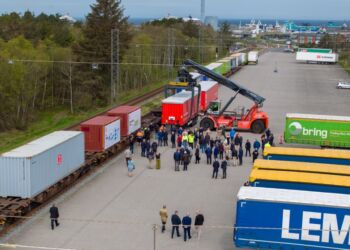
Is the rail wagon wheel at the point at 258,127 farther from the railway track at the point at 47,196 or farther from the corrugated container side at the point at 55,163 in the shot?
the corrugated container side at the point at 55,163

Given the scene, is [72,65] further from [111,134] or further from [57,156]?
[57,156]

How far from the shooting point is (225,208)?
20.2 m

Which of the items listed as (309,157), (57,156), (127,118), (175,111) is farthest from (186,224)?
(175,111)

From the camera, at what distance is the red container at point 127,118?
2958 cm

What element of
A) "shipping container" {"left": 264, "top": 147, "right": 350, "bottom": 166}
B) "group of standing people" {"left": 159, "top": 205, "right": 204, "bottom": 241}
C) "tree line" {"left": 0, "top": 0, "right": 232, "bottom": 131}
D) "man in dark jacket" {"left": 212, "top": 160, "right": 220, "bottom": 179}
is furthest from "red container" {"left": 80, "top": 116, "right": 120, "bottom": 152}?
"tree line" {"left": 0, "top": 0, "right": 232, "bottom": 131}

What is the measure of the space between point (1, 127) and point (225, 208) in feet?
104

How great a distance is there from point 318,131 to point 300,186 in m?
13.1

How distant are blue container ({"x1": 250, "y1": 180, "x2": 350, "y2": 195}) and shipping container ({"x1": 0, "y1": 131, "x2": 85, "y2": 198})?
7761 mm

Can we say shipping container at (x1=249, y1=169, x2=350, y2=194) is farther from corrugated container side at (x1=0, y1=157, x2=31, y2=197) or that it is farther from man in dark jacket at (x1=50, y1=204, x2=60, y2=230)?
corrugated container side at (x1=0, y1=157, x2=31, y2=197)

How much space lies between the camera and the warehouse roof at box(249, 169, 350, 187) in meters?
17.3

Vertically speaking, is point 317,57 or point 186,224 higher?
point 317,57

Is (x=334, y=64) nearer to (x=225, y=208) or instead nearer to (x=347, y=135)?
(x=347, y=135)

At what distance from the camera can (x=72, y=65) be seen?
5509cm

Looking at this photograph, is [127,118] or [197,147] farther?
[127,118]
